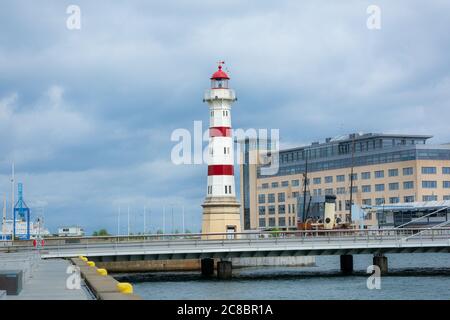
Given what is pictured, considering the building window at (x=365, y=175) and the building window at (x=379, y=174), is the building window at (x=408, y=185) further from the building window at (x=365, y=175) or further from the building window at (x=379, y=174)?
the building window at (x=365, y=175)

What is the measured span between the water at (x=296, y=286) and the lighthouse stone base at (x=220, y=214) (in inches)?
376

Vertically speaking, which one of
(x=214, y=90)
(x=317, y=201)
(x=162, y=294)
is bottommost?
(x=162, y=294)

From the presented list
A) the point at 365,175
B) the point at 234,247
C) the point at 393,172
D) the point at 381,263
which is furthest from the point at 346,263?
the point at 365,175

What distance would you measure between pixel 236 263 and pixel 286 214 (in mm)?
98570

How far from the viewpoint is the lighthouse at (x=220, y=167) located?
85.9 metres

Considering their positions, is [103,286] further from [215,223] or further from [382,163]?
[382,163]

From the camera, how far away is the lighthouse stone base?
8681cm

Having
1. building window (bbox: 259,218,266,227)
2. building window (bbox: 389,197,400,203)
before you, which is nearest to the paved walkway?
building window (bbox: 389,197,400,203)

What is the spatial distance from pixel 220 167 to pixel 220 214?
4969 millimetres

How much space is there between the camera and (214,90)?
88.6 meters

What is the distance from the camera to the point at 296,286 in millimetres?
62125

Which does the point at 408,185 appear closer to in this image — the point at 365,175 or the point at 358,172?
the point at 365,175
